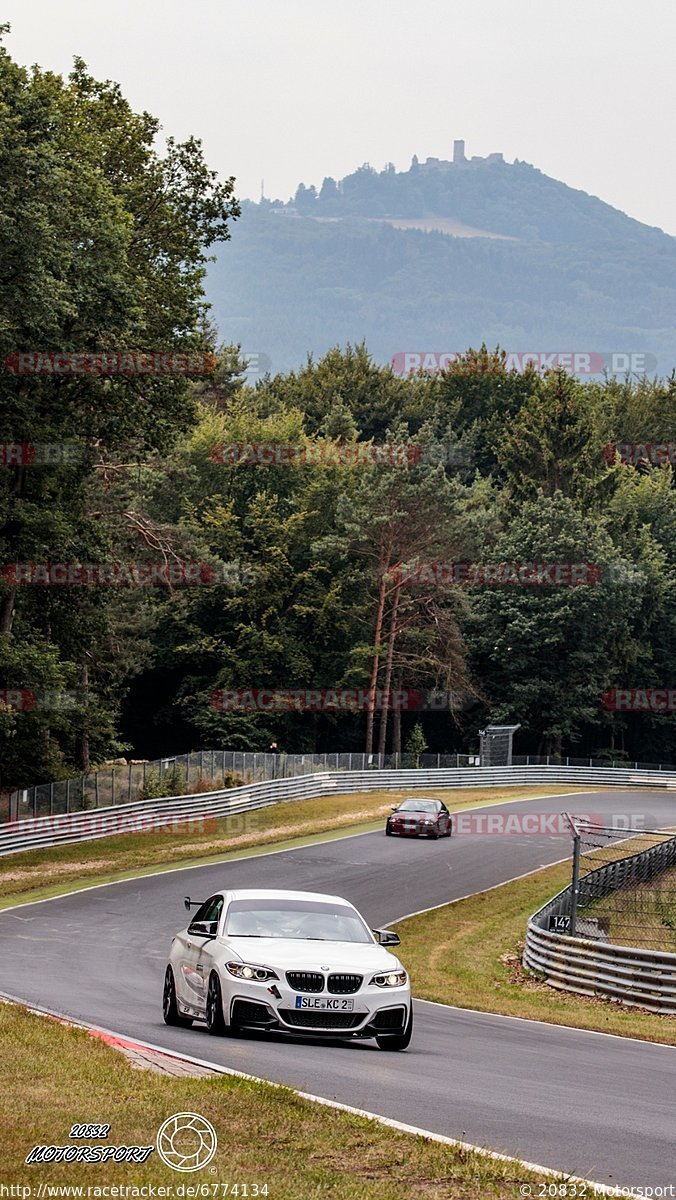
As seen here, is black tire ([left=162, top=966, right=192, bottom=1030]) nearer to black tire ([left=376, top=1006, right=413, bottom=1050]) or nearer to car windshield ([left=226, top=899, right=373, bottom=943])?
car windshield ([left=226, top=899, right=373, bottom=943])

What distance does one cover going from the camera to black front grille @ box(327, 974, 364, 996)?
13312 mm

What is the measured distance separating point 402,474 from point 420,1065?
2585 inches

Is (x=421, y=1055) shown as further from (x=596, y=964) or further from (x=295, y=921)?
(x=596, y=964)

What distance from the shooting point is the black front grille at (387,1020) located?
13.5 m

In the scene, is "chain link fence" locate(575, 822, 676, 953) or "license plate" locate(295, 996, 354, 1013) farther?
"chain link fence" locate(575, 822, 676, 953)

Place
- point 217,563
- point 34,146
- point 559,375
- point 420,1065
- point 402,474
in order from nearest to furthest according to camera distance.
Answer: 1. point 420,1065
2. point 34,146
3. point 217,563
4. point 402,474
5. point 559,375

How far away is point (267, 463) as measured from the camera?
8431 cm

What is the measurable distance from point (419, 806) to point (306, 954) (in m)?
34.9

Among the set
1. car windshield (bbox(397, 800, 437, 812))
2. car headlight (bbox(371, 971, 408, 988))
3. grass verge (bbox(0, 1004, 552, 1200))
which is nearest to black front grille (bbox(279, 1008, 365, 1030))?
car headlight (bbox(371, 971, 408, 988))

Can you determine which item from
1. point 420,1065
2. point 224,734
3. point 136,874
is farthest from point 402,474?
point 420,1065

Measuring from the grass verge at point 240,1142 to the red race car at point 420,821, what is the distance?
121 feet

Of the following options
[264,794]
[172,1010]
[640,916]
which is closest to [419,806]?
[264,794]

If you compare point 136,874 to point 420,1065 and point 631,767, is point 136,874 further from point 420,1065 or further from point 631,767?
point 631,767

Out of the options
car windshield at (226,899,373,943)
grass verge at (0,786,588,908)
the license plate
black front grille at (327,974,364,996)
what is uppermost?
car windshield at (226,899,373,943)
